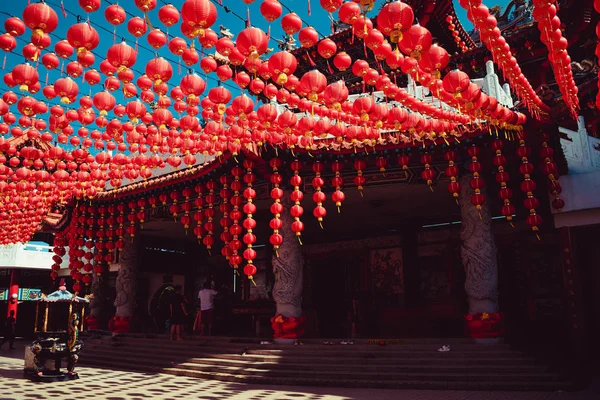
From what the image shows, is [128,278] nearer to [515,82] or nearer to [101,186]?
[101,186]

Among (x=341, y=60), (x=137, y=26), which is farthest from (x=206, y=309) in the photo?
(x=137, y=26)

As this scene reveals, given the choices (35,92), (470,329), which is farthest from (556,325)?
(35,92)

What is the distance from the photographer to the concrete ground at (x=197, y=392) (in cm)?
666

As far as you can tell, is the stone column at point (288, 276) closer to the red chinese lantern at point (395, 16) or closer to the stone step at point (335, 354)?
the stone step at point (335, 354)

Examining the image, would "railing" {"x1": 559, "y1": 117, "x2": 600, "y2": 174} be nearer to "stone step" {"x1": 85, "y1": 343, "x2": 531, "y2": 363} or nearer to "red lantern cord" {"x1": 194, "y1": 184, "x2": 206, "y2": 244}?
"stone step" {"x1": 85, "y1": 343, "x2": 531, "y2": 363}

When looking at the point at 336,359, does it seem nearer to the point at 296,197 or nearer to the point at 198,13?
the point at 296,197

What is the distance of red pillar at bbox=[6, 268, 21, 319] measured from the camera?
19.9 m

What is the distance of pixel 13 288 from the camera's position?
66.4 feet

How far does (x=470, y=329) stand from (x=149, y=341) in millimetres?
8075

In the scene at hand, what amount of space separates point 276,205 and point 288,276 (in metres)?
1.63

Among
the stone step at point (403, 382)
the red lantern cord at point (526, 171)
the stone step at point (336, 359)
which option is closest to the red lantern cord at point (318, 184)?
the stone step at point (336, 359)

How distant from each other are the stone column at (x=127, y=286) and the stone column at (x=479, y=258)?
32.7 feet

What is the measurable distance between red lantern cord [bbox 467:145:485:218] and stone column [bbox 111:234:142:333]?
10.5 m

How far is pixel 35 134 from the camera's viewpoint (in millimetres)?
7957
